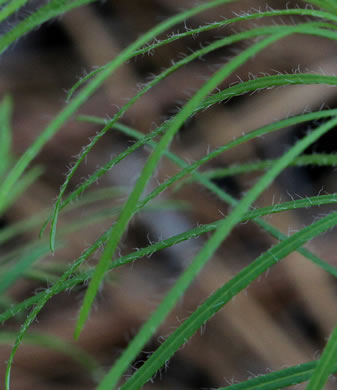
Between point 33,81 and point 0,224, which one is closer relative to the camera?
point 0,224

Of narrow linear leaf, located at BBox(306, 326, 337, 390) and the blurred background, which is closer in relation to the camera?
narrow linear leaf, located at BBox(306, 326, 337, 390)

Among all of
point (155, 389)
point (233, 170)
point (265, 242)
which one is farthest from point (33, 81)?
point (233, 170)

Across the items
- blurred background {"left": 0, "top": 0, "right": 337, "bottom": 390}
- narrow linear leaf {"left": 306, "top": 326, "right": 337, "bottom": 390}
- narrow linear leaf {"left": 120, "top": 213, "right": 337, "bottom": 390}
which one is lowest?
narrow linear leaf {"left": 306, "top": 326, "right": 337, "bottom": 390}

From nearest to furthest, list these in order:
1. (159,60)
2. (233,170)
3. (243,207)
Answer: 1. (243,207)
2. (233,170)
3. (159,60)

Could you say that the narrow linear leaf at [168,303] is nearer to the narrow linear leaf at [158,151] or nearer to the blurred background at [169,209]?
the narrow linear leaf at [158,151]

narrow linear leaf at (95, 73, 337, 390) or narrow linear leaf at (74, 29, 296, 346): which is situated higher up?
narrow linear leaf at (74, 29, 296, 346)

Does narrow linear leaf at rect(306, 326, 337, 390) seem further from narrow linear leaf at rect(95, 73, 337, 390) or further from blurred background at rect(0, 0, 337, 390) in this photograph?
blurred background at rect(0, 0, 337, 390)

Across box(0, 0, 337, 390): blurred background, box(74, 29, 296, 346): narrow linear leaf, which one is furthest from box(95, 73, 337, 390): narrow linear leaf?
box(0, 0, 337, 390): blurred background

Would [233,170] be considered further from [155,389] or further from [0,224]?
[0,224]
